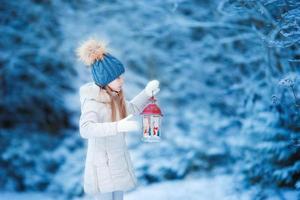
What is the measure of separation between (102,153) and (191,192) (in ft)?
5.21

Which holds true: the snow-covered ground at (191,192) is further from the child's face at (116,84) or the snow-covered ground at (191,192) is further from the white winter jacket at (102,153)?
the child's face at (116,84)

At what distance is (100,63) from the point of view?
2.63m

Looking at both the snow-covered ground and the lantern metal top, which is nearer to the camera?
the lantern metal top

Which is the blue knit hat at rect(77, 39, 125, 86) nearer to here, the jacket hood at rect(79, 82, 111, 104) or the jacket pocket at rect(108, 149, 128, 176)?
the jacket hood at rect(79, 82, 111, 104)

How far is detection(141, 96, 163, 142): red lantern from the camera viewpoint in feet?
9.11

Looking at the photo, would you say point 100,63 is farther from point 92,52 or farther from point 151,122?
point 151,122

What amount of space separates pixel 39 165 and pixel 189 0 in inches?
78.1

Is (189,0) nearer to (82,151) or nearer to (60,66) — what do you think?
(60,66)

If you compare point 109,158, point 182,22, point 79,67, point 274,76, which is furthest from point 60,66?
point 109,158

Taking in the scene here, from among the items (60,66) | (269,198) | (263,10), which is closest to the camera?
(263,10)

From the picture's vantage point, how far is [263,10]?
3.18 metres

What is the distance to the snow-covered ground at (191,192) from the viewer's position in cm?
385

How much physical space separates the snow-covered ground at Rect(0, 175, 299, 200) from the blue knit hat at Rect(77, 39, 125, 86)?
5.12 ft

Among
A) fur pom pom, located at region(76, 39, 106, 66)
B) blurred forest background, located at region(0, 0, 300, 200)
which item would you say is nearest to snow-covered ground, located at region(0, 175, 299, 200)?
blurred forest background, located at region(0, 0, 300, 200)
